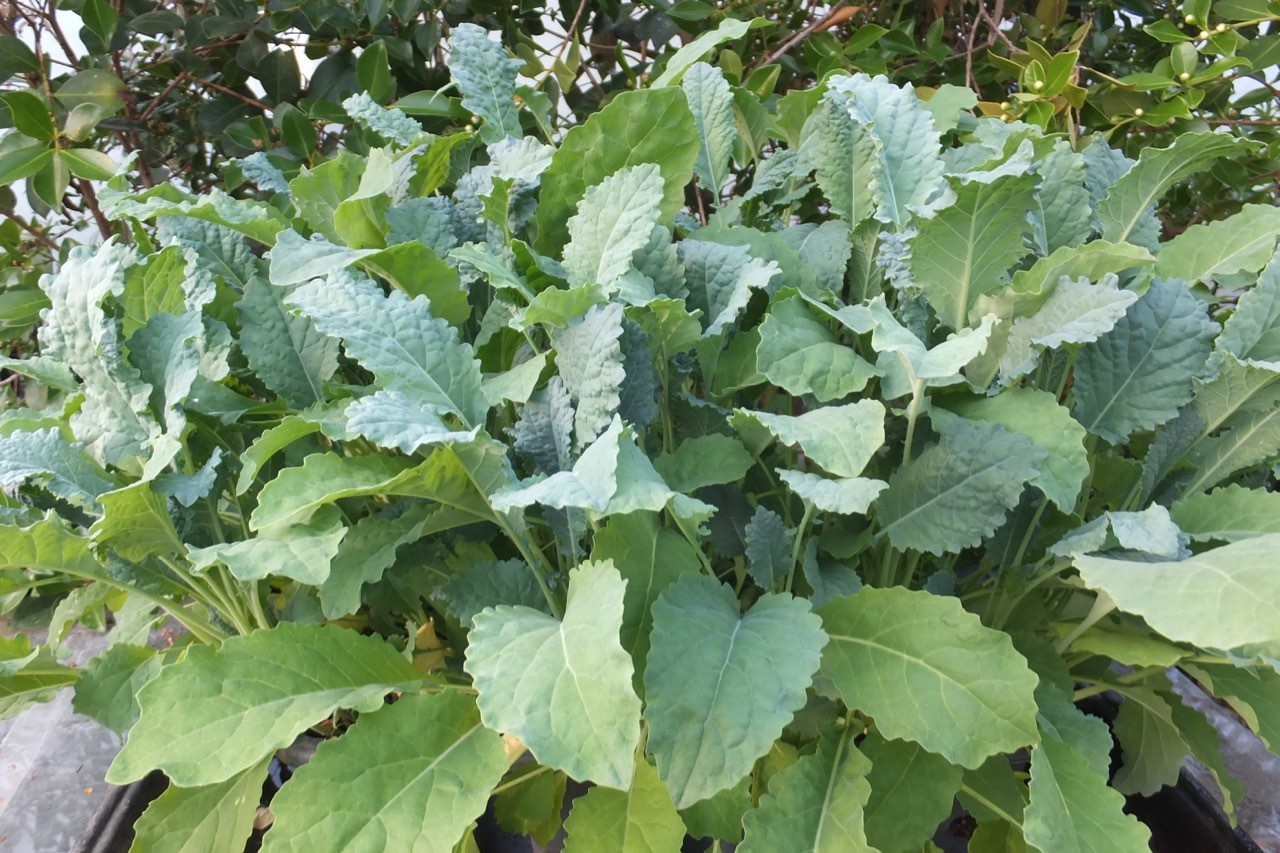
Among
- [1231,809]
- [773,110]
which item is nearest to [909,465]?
[1231,809]

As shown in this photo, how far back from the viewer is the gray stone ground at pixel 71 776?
0.71 meters

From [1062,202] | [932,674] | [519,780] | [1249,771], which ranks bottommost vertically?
[1249,771]

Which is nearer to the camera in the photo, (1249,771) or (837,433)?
(837,433)

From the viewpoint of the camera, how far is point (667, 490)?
0.34m

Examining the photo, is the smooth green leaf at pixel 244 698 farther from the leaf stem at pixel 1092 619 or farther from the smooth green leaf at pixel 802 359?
the leaf stem at pixel 1092 619

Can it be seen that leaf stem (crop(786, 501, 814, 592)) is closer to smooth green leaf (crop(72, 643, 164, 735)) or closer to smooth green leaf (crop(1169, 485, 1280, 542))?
smooth green leaf (crop(1169, 485, 1280, 542))

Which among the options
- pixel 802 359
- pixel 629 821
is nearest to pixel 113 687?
pixel 629 821

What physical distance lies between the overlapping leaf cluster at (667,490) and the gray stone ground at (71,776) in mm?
250

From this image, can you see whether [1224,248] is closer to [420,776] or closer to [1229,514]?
[1229,514]

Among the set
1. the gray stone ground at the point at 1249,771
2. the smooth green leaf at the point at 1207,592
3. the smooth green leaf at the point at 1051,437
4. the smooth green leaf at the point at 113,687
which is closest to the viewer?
the smooth green leaf at the point at 1207,592

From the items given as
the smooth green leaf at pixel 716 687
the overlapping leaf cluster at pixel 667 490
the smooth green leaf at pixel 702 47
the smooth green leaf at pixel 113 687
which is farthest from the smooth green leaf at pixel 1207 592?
the smooth green leaf at pixel 113 687

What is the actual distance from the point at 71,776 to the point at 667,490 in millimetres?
742

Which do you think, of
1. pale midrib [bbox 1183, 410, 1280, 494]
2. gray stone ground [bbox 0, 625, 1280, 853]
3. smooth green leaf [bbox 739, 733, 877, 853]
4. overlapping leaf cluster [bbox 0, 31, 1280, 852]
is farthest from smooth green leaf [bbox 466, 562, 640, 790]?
gray stone ground [bbox 0, 625, 1280, 853]

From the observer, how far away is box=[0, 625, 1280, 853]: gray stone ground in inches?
28.1
